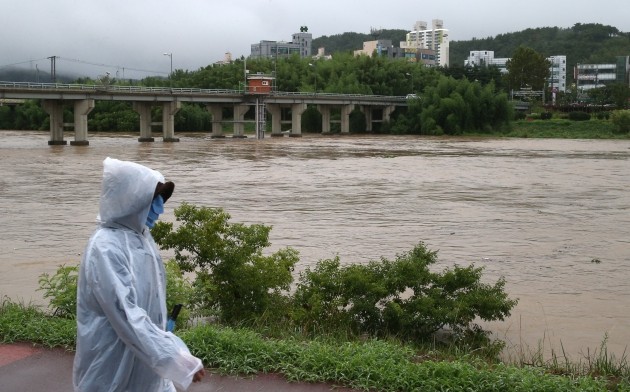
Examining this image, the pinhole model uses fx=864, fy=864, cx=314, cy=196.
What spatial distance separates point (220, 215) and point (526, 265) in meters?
7.71

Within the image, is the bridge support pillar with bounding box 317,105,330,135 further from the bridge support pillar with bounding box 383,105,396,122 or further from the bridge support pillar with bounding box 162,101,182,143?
the bridge support pillar with bounding box 162,101,182,143

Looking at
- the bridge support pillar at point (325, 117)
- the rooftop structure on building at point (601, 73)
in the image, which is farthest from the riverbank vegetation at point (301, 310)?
the rooftop structure on building at point (601, 73)

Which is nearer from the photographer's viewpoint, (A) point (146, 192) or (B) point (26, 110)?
(A) point (146, 192)

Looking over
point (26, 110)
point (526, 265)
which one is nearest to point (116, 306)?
point (526, 265)

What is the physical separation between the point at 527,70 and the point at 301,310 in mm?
133484

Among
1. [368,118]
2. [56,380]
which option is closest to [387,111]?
[368,118]

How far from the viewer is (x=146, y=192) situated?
13.1 ft

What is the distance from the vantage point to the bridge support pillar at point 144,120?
246 feet

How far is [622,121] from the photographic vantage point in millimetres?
85062

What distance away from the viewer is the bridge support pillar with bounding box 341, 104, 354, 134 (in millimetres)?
98750

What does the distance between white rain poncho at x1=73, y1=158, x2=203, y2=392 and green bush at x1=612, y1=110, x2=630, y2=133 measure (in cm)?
8597

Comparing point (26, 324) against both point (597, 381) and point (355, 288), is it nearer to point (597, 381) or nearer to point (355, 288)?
point (355, 288)

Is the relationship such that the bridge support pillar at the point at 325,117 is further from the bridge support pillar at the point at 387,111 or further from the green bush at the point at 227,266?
the green bush at the point at 227,266

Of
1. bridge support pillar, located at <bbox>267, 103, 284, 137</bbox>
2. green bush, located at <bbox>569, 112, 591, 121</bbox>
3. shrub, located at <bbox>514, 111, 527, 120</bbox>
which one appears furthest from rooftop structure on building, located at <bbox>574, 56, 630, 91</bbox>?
bridge support pillar, located at <bbox>267, 103, 284, 137</bbox>
